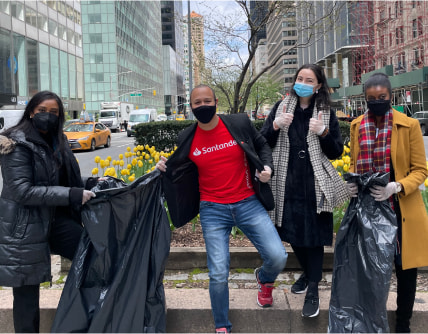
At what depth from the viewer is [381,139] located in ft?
9.44

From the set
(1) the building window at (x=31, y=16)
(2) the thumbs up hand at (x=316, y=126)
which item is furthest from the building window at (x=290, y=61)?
(2) the thumbs up hand at (x=316, y=126)

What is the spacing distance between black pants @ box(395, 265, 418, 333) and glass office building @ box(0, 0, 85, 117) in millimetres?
38969

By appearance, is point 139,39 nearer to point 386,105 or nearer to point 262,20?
point 262,20

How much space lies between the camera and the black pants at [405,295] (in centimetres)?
291

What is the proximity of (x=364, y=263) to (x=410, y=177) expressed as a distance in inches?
24.8

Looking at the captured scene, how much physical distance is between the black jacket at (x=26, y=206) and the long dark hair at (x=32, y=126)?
64mm

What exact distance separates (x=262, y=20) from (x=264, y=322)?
338 inches

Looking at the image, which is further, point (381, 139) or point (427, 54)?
point (427, 54)

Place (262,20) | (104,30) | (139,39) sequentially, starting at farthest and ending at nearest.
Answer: (139,39), (104,30), (262,20)

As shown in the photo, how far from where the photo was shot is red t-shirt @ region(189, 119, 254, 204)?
3000 mm

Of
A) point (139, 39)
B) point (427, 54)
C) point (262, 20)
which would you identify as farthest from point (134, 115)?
point (139, 39)

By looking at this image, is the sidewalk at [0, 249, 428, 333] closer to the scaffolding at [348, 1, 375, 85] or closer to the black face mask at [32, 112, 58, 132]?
the black face mask at [32, 112, 58, 132]

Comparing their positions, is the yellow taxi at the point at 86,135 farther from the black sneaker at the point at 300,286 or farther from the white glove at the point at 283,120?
the white glove at the point at 283,120

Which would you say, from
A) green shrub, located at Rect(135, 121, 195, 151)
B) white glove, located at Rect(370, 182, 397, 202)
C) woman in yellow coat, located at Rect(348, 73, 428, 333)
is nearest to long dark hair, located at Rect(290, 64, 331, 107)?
woman in yellow coat, located at Rect(348, 73, 428, 333)
